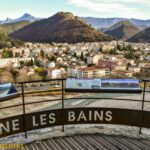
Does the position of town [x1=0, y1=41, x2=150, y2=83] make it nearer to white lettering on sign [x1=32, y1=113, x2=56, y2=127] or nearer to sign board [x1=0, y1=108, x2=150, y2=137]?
sign board [x1=0, y1=108, x2=150, y2=137]

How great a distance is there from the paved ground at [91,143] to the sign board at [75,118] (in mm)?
413

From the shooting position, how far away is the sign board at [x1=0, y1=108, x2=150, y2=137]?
6406 mm

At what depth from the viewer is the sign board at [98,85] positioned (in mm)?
6457

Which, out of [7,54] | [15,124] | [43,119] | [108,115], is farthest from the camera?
[7,54]

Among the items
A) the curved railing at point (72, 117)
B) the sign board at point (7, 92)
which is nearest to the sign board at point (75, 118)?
the curved railing at point (72, 117)

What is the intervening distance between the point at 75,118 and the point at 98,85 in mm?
1003

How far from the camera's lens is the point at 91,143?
6191 mm

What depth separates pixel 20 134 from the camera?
21.9 feet

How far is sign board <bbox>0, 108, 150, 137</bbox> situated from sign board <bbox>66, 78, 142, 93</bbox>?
56 cm

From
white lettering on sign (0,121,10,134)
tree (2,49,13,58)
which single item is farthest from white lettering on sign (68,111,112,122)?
tree (2,49,13,58)

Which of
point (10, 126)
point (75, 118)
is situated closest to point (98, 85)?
point (75, 118)

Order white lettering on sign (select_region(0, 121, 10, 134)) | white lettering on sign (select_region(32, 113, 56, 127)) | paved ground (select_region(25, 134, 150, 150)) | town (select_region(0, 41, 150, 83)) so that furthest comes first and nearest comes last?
town (select_region(0, 41, 150, 83)) < white lettering on sign (select_region(32, 113, 56, 127)) < white lettering on sign (select_region(0, 121, 10, 134)) < paved ground (select_region(25, 134, 150, 150))

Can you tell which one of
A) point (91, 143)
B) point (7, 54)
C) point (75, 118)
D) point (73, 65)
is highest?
point (75, 118)

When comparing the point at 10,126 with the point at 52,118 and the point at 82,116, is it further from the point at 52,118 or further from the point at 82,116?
the point at 82,116
